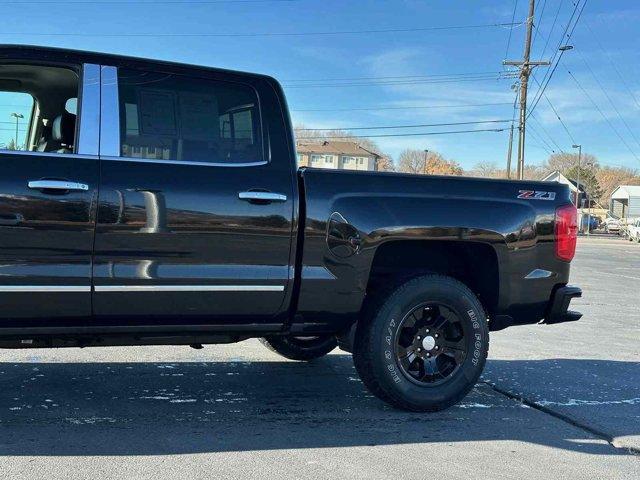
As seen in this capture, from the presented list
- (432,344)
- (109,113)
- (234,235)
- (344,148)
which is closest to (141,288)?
(234,235)

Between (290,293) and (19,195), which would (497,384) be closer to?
(290,293)

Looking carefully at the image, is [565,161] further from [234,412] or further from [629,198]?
[234,412]

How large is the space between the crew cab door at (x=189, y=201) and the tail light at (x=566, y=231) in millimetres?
1909

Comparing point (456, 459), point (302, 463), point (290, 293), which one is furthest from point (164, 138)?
point (456, 459)

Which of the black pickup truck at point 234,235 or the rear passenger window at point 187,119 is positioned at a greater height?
the rear passenger window at point 187,119

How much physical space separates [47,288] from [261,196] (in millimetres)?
1289

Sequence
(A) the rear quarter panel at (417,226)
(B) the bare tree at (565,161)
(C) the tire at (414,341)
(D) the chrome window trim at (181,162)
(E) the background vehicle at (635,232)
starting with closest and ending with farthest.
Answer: (D) the chrome window trim at (181,162)
(A) the rear quarter panel at (417,226)
(C) the tire at (414,341)
(E) the background vehicle at (635,232)
(B) the bare tree at (565,161)

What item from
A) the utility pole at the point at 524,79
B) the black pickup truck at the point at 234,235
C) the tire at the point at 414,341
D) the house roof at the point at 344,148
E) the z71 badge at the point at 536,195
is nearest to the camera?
the black pickup truck at the point at 234,235

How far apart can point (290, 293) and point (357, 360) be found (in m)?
0.71

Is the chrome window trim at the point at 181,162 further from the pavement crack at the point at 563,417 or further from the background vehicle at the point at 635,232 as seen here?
the background vehicle at the point at 635,232

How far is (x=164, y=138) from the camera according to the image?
3.97 meters

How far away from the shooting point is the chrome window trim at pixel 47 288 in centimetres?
354

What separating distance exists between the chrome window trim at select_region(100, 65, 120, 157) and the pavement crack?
3308 mm

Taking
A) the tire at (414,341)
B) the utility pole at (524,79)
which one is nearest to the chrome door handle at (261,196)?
the tire at (414,341)
